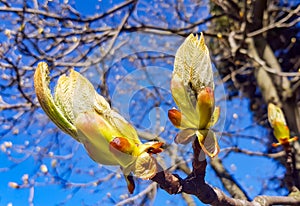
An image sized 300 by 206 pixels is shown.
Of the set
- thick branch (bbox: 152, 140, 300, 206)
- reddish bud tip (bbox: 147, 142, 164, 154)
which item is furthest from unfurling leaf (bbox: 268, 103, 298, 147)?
reddish bud tip (bbox: 147, 142, 164, 154)

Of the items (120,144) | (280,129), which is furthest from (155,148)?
(280,129)

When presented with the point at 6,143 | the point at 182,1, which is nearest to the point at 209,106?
the point at 6,143

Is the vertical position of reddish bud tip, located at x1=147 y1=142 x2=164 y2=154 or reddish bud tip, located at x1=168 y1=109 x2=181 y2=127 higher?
reddish bud tip, located at x1=168 y1=109 x2=181 y2=127

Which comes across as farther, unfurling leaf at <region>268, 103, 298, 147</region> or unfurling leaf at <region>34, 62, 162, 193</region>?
unfurling leaf at <region>268, 103, 298, 147</region>

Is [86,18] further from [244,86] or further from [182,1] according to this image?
[244,86]

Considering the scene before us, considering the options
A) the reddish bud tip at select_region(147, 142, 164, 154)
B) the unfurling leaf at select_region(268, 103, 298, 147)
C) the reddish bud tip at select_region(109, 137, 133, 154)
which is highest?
the reddish bud tip at select_region(109, 137, 133, 154)

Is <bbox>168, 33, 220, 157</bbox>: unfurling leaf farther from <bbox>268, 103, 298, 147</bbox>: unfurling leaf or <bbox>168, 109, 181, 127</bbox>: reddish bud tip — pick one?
<bbox>268, 103, 298, 147</bbox>: unfurling leaf

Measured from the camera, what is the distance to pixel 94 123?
0.78ft

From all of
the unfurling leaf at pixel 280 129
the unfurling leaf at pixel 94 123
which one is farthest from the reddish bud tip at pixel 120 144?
the unfurling leaf at pixel 280 129

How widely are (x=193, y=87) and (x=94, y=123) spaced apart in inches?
3.0

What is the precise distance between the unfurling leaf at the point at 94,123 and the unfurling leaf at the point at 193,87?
31mm

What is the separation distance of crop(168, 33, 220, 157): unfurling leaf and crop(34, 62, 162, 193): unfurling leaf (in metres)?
0.03

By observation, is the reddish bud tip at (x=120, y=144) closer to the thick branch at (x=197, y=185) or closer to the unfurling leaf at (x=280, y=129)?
the thick branch at (x=197, y=185)

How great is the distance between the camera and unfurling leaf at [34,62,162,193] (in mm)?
244
